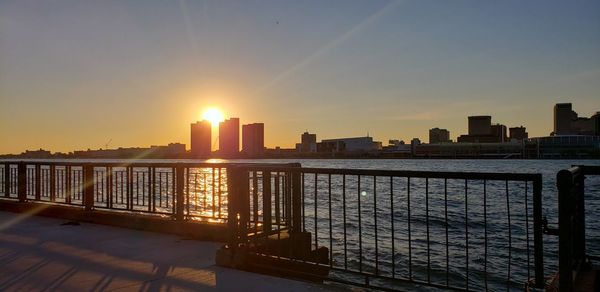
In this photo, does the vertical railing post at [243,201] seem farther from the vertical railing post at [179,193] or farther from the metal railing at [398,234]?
the vertical railing post at [179,193]

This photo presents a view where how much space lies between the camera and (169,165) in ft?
29.5

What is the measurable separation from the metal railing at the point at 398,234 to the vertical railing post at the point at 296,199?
13mm

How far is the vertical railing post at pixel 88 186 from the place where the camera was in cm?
1112

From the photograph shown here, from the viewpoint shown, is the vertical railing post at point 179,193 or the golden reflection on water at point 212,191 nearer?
the golden reflection on water at point 212,191

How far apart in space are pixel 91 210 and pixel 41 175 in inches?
126

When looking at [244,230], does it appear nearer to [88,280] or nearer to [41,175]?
[88,280]

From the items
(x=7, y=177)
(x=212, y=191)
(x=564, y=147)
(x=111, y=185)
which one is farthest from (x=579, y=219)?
(x=564, y=147)

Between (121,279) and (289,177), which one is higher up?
(289,177)

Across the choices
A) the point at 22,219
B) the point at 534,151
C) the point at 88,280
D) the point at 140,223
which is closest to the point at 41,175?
the point at 22,219

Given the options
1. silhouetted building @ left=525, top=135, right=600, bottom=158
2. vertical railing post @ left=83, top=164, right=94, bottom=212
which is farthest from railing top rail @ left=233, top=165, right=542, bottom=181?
silhouetted building @ left=525, top=135, right=600, bottom=158

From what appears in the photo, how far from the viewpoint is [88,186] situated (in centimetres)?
1112

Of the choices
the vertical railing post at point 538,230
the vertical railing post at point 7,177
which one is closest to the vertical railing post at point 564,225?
the vertical railing post at point 538,230

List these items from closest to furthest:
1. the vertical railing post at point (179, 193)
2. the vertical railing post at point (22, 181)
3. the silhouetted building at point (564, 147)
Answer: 1. the vertical railing post at point (179, 193)
2. the vertical railing post at point (22, 181)
3. the silhouetted building at point (564, 147)

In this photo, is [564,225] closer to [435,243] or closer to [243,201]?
[243,201]
